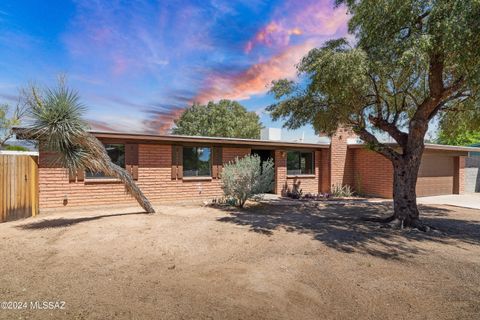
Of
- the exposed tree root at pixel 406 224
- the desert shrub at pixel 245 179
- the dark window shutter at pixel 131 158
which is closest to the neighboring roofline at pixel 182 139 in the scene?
the dark window shutter at pixel 131 158

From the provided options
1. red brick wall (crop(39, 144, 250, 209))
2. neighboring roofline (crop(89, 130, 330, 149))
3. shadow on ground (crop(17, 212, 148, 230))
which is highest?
neighboring roofline (crop(89, 130, 330, 149))

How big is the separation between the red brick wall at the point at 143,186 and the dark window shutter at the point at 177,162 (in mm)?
174

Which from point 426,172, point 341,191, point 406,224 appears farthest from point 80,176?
point 426,172

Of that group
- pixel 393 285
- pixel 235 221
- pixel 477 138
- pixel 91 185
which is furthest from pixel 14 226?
pixel 477 138

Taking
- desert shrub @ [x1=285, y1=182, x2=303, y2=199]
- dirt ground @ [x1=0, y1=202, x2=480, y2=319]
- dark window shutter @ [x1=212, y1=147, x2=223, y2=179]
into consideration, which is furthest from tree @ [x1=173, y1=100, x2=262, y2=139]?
dirt ground @ [x1=0, y1=202, x2=480, y2=319]

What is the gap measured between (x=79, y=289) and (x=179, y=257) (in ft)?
5.59

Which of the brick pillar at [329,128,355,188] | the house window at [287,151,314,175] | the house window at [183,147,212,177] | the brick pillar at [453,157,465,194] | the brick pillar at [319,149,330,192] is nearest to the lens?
the house window at [183,147,212,177]

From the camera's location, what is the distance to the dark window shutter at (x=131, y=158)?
1056cm

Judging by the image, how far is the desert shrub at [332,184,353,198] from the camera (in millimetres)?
14398

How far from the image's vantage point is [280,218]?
27.6 ft

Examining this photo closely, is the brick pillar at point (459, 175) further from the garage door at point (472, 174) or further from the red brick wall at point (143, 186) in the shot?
the red brick wall at point (143, 186)

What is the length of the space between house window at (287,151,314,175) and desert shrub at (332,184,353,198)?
5.10 feet

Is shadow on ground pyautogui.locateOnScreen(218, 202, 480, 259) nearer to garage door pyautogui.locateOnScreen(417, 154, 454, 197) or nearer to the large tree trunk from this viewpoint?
the large tree trunk

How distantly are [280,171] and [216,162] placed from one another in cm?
368
